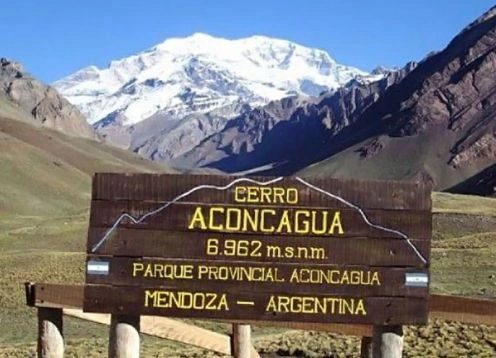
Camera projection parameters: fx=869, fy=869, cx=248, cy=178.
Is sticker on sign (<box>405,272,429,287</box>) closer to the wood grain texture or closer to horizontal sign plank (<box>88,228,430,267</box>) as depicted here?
horizontal sign plank (<box>88,228,430,267</box>)

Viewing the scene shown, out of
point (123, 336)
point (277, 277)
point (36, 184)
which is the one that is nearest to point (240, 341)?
point (123, 336)

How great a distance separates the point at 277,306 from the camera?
8648mm

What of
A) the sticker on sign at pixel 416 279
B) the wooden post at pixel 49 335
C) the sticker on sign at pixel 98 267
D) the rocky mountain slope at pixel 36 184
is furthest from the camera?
the rocky mountain slope at pixel 36 184

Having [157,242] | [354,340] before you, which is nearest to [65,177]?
[354,340]

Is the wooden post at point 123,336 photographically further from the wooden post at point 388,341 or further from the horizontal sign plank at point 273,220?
the wooden post at point 388,341

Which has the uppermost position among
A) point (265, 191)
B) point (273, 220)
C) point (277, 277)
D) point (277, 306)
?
point (265, 191)

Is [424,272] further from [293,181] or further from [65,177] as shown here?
[65,177]

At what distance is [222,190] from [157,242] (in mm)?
844

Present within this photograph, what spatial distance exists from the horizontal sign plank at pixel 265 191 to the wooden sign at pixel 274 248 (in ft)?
0.03

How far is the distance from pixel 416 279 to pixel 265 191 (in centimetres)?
176

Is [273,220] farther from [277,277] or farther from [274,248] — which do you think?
[277,277]

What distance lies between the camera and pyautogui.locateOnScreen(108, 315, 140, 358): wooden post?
354 inches

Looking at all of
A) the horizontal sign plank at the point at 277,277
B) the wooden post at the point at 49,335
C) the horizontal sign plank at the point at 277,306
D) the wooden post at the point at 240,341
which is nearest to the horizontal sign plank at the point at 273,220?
the horizontal sign plank at the point at 277,277

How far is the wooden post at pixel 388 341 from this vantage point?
8883 millimetres
